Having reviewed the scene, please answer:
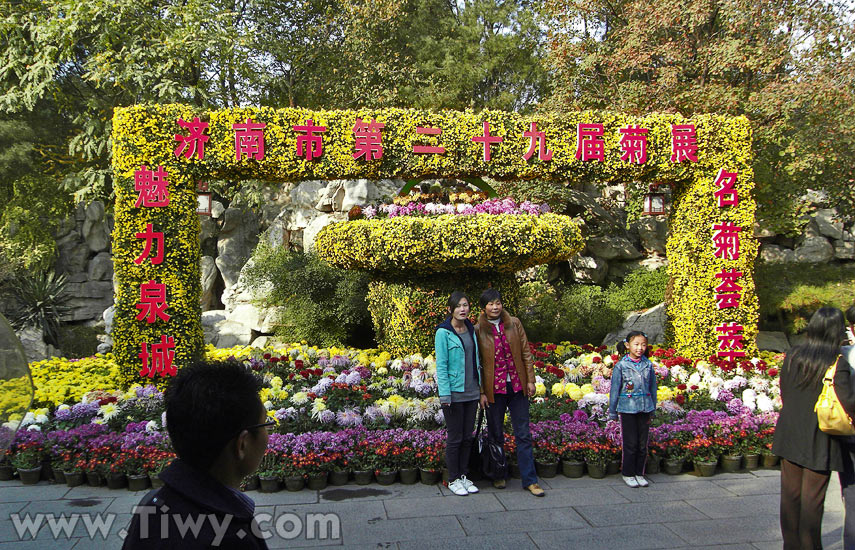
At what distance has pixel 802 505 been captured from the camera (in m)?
3.14

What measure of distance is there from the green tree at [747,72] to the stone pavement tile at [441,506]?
379 inches

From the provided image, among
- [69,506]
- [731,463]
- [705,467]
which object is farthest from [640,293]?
[69,506]

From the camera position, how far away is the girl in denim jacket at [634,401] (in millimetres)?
4605

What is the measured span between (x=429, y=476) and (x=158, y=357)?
4.51m

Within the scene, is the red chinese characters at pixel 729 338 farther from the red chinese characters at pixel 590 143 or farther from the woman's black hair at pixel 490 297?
the woman's black hair at pixel 490 297

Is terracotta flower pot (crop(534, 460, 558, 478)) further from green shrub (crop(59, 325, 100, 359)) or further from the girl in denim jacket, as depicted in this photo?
green shrub (crop(59, 325, 100, 359))

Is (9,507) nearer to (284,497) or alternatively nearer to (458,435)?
(284,497)

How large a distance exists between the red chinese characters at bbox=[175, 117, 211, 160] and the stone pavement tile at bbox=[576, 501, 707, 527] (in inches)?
247

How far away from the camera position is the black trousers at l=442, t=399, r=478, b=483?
4.46 metres

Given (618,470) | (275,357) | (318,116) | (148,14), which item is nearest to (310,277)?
(275,357)

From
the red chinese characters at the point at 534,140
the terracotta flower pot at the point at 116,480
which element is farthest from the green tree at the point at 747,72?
the terracotta flower pot at the point at 116,480

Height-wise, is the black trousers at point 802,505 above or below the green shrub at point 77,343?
above

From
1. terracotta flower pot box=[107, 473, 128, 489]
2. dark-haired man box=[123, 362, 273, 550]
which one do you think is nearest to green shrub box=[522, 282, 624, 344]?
terracotta flower pot box=[107, 473, 128, 489]

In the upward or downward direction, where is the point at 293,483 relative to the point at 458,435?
downward
